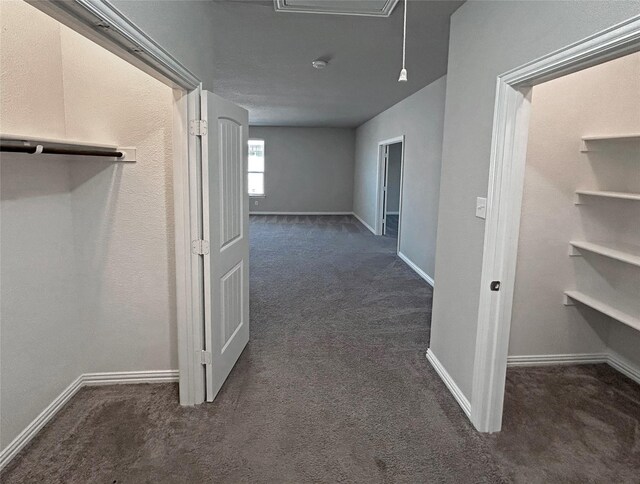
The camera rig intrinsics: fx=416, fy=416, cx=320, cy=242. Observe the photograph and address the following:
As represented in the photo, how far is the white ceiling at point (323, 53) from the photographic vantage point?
280cm

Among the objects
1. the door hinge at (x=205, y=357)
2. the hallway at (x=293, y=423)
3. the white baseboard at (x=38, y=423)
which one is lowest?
the hallway at (x=293, y=423)

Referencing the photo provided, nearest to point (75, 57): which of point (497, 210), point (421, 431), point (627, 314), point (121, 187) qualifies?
point (121, 187)

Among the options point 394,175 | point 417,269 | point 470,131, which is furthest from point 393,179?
point 470,131

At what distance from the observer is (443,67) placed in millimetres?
4180

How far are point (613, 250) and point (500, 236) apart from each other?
3.88 feet

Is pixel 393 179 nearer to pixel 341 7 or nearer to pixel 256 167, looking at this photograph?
pixel 256 167

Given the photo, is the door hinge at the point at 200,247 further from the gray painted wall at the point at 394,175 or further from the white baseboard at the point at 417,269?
the gray painted wall at the point at 394,175

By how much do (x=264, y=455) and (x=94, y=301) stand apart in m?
1.40

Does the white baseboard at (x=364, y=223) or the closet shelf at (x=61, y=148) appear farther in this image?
the white baseboard at (x=364, y=223)

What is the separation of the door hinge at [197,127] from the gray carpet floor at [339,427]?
1.56m

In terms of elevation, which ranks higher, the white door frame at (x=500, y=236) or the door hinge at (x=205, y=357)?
the white door frame at (x=500, y=236)

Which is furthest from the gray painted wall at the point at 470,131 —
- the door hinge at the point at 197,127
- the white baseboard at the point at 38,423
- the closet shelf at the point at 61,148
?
the white baseboard at the point at 38,423

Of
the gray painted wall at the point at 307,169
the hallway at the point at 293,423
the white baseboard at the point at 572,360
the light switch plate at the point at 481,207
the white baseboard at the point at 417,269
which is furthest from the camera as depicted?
the gray painted wall at the point at 307,169

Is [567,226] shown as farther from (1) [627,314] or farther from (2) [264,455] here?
(2) [264,455]
